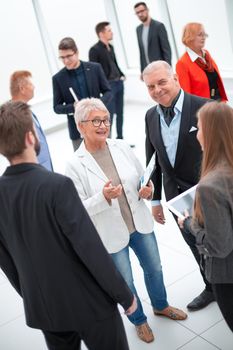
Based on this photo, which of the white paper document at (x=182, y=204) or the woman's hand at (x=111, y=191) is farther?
the woman's hand at (x=111, y=191)

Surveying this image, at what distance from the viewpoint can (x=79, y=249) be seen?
75.5 inches

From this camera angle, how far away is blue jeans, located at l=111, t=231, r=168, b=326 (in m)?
2.95

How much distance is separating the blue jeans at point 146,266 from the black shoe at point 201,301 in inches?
7.7

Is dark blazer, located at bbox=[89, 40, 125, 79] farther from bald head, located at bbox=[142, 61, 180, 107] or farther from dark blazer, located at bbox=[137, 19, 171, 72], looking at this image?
bald head, located at bbox=[142, 61, 180, 107]

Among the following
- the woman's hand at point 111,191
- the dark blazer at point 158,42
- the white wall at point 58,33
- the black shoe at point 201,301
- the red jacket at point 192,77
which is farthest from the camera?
the white wall at point 58,33

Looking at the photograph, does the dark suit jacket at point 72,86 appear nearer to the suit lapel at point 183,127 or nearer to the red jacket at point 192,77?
the red jacket at point 192,77

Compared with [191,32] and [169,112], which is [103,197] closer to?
[169,112]

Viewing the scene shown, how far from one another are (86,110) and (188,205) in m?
0.87

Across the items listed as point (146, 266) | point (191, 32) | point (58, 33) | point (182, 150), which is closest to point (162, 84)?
point (182, 150)

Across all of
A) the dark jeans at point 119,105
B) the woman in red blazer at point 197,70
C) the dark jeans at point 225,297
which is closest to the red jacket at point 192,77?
the woman in red blazer at point 197,70

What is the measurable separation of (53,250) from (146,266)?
1292mm

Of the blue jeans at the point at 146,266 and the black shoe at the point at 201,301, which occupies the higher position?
the blue jeans at the point at 146,266

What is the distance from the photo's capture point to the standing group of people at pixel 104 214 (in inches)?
75.0

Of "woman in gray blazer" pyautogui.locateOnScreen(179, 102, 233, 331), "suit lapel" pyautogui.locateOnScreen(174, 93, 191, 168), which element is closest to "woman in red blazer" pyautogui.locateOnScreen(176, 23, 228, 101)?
"suit lapel" pyautogui.locateOnScreen(174, 93, 191, 168)
